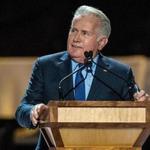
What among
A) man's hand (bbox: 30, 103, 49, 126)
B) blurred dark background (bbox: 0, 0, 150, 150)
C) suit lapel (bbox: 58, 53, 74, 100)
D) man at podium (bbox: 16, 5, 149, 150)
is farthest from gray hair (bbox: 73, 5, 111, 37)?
blurred dark background (bbox: 0, 0, 150, 150)

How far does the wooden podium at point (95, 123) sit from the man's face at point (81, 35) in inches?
25.5

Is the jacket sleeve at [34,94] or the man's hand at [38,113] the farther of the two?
the jacket sleeve at [34,94]

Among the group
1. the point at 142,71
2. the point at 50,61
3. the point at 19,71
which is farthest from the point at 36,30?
the point at 50,61

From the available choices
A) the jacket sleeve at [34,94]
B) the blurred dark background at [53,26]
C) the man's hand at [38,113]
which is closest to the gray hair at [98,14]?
the jacket sleeve at [34,94]

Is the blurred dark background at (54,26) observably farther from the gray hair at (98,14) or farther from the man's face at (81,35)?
the man's face at (81,35)

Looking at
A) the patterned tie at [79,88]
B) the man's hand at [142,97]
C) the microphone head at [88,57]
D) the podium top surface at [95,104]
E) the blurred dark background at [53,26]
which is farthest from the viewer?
the blurred dark background at [53,26]

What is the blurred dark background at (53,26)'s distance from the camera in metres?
8.05

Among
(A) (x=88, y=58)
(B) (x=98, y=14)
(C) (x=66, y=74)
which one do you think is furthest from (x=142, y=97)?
(B) (x=98, y=14)

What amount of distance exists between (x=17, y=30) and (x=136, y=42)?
138 centimetres

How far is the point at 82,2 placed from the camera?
7805 mm

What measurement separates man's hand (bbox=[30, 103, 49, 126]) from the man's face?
528mm

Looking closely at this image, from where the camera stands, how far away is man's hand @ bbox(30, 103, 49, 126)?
3161mm

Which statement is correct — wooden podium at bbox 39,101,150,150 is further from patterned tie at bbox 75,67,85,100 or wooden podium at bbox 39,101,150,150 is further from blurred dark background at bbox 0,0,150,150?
blurred dark background at bbox 0,0,150,150

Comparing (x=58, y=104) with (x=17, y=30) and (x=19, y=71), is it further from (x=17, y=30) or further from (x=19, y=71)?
(x=17, y=30)
